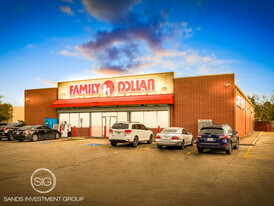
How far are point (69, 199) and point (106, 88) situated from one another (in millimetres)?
23707

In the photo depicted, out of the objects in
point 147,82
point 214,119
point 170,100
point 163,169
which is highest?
point 147,82

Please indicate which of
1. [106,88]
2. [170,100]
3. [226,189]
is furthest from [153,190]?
[106,88]

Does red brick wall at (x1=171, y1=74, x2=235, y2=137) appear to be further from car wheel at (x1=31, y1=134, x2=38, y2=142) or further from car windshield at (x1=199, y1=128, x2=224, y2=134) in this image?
car wheel at (x1=31, y1=134, x2=38, y2=142)

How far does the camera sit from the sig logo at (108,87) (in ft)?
94.0

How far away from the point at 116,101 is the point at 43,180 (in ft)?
63.8

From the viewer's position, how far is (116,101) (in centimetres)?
2694

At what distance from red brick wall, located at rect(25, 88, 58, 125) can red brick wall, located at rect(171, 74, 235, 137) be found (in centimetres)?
1658

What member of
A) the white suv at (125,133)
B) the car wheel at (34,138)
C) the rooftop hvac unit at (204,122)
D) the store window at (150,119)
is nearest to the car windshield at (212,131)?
the white suv at (125,133)

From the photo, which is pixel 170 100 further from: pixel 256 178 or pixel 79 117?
pixel 256 178

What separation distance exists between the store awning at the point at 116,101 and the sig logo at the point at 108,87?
2.86ft

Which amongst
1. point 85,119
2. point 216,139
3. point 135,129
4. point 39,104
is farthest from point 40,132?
point 216,139

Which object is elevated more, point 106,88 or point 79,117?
point 106,88

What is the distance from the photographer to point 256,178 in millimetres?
8039

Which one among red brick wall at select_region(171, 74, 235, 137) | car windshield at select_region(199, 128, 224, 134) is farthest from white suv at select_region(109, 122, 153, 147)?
red brick wall at select_region(171, 74, 235, 137)
